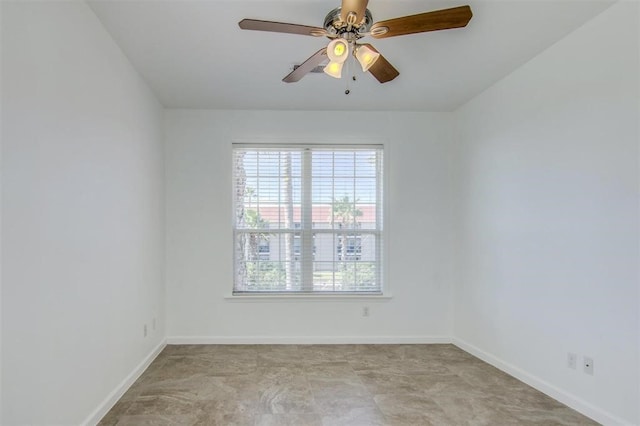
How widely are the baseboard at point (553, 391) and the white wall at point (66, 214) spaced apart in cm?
319

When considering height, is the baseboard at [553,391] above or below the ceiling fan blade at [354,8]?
below

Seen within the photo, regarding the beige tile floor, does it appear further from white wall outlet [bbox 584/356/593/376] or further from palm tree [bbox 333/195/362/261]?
palm tree [bbox 333/195/362/261]

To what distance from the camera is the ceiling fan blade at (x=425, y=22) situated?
165cm

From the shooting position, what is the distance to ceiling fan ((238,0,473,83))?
1.67m

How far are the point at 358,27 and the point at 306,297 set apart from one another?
2805 mm

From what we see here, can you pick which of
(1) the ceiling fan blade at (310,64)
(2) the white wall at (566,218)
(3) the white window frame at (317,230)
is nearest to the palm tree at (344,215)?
(3) the white window frame at (317,230)

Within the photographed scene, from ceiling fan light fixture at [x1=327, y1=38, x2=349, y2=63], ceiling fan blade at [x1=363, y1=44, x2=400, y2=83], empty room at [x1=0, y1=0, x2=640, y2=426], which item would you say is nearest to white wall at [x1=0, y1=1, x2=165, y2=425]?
empty room at [x1=0, y1=0, x2=640, y2=426]

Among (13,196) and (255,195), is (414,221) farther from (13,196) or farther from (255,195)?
(13,196)

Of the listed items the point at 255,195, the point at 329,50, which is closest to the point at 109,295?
the point at 255,195

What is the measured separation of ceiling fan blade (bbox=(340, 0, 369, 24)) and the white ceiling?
0.41 m

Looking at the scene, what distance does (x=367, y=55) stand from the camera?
1.98 meters

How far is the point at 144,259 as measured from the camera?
3.13 m

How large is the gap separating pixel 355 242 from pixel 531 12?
260cm

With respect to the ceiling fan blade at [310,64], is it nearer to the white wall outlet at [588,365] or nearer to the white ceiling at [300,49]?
the white ceiling at [300,49]
